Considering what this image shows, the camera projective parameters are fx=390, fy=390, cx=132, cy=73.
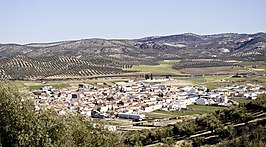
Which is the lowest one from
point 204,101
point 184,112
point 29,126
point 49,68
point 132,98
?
point 184,112

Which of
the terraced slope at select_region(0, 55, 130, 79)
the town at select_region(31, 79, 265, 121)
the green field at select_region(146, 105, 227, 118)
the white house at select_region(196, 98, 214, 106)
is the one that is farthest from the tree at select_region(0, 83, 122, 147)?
the terraced slope at select_region(0, 55, 130, 79)

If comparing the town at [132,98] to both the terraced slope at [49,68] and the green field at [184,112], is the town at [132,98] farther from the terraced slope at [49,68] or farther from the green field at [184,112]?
the terraced slope at [49,68]

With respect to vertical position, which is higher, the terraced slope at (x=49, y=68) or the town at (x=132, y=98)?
the terraced slope at (x=49, y=68)

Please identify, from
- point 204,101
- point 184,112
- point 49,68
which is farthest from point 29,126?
point 49,68

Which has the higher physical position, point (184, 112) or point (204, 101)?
point (204, 101)

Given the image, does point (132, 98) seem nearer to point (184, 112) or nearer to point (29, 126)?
point (184, 112)

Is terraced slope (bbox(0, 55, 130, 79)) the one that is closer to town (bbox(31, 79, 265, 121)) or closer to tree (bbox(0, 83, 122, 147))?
town (bbox(31, 79, 265, 121))

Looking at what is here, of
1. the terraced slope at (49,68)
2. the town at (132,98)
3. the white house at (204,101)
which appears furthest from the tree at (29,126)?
the terraced slope at (49,68)

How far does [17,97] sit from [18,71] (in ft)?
359

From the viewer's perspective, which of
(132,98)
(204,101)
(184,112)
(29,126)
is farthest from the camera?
(132,98)

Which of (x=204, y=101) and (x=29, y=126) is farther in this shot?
(x=204, y=101)

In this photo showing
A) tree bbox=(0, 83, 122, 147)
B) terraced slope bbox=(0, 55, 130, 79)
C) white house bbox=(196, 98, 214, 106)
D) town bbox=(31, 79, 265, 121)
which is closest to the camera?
tree bbox=(0, 83, 122, 147)

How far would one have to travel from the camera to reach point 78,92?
84125mm

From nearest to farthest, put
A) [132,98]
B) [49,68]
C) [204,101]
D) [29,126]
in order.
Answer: [29,126], [204,101], [132,98], [49,68]
